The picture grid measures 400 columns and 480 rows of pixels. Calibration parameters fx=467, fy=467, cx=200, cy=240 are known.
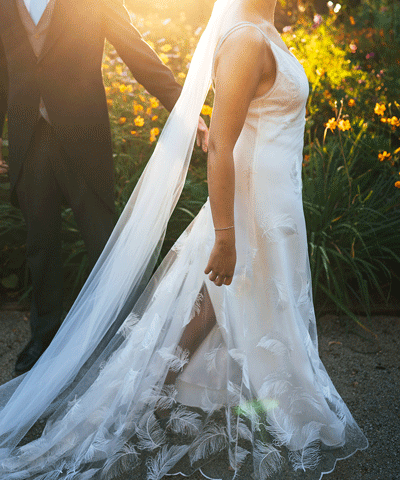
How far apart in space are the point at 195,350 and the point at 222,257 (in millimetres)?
492

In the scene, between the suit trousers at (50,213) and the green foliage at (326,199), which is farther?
the green foliage at (326,199)

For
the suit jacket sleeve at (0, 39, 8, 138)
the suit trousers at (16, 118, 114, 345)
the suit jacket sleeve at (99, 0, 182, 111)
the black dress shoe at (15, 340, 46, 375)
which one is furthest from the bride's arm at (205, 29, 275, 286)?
the black dress shoe at (15, 340, 46, 375)

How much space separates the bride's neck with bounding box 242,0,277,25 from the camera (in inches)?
59.9

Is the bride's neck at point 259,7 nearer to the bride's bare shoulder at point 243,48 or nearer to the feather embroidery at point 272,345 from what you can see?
the bride's bare shoulder at point 243,48

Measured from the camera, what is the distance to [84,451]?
1.68 metres

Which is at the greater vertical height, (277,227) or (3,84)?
(3,84)

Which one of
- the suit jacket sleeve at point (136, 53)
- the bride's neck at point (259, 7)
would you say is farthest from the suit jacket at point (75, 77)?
the bride's neck at point (259, 7)

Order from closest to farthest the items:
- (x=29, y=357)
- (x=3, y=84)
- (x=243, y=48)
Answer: (x=243, y=48), (x=3, y=84), (x=29, y=357)

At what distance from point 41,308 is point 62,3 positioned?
5.01ft

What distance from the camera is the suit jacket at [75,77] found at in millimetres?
2070

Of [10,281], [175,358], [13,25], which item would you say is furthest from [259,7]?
[10,281]

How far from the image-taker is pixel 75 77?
7.02 ft

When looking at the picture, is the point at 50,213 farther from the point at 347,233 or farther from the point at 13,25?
the point at 347,233

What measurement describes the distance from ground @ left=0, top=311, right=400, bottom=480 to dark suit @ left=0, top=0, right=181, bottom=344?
0.76 metres
